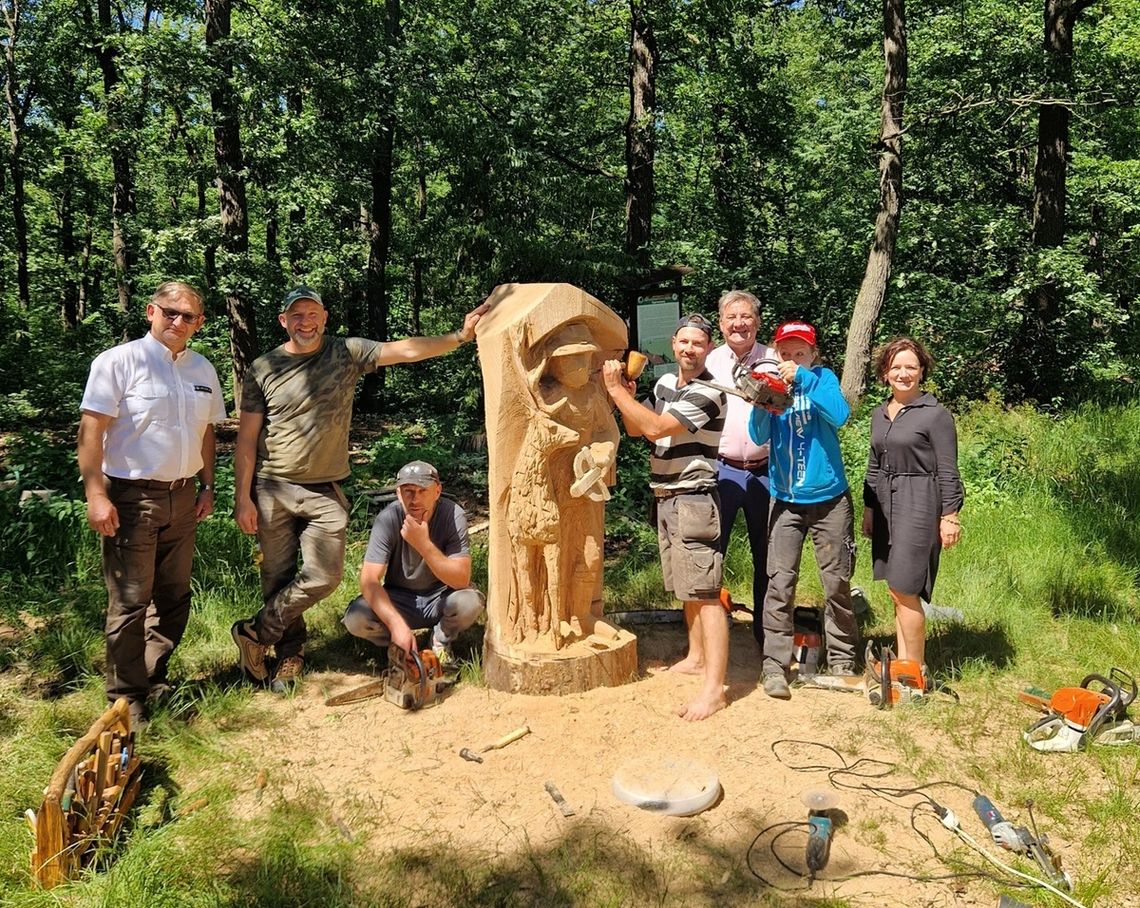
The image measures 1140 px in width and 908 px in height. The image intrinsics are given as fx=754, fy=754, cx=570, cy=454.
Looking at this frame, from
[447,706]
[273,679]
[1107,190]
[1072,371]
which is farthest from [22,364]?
[1107,190]

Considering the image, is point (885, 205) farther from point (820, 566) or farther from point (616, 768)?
point (616, 768)

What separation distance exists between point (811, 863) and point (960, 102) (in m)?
8.53

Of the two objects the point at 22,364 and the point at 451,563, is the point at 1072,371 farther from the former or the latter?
the point at 22,364

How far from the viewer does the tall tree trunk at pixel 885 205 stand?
27.0 feet

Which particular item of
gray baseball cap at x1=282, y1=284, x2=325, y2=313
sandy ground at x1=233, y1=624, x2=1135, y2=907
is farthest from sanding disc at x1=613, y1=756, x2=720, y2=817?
gray baseball cap at x1=282, y1=284, x2=325, y2=313

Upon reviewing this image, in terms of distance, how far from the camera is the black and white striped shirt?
341 centimetres

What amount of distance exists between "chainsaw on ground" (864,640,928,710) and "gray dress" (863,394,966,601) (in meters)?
0.33

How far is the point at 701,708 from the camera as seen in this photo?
341 cm

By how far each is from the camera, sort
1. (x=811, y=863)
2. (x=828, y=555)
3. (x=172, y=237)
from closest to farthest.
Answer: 1. (x=811, y=863)
2. (x=828, y=555)
3. (x=172, y=237)

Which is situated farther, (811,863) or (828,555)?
(828,555)

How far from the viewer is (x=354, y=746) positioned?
325cm

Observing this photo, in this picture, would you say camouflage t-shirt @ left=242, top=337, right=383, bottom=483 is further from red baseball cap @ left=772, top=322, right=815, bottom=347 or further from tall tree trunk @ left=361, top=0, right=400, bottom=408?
tall tree trunk @ left=361, top=0, right=400, bottom=408

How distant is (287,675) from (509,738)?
Answer: 1279mm

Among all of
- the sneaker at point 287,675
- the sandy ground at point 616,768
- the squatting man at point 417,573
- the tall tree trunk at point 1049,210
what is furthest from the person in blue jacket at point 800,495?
the tall tree trunk at point 1049,210
